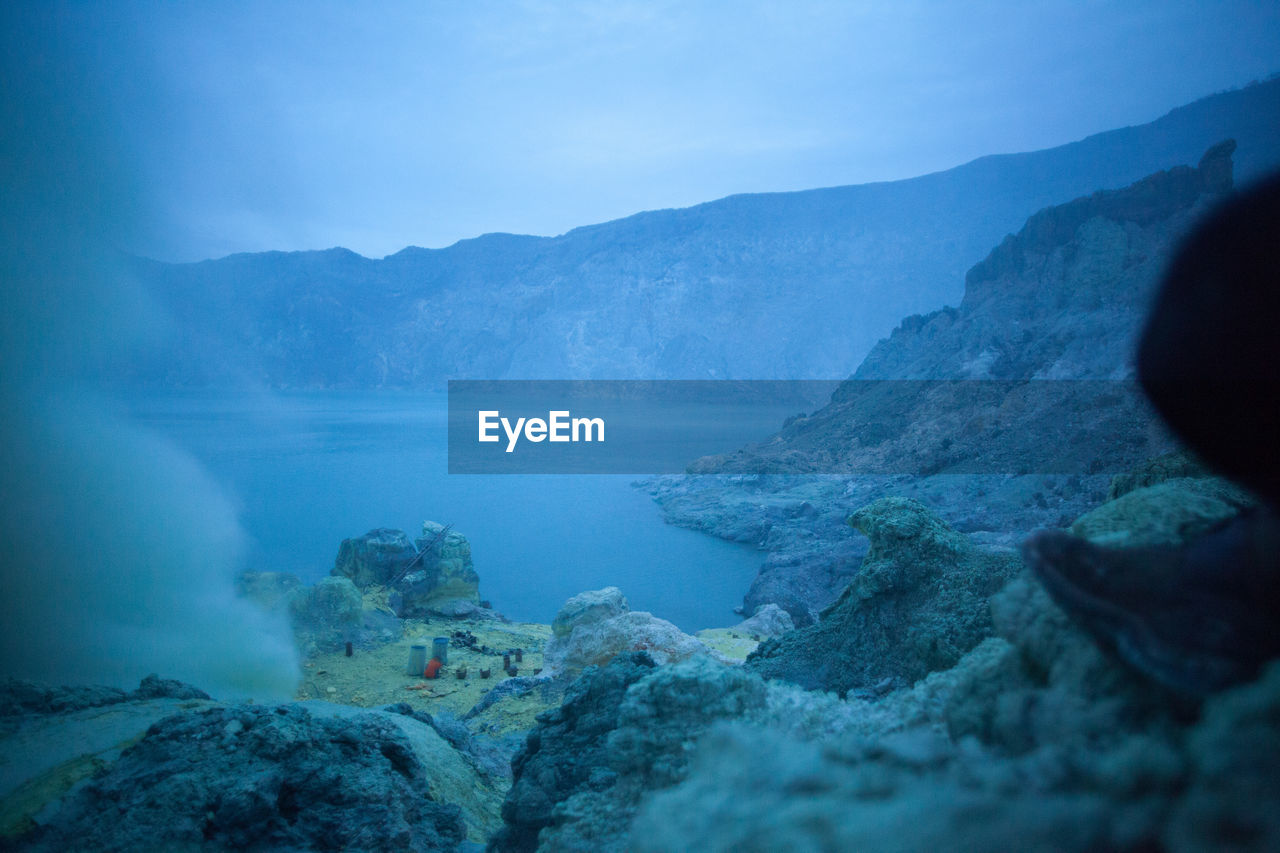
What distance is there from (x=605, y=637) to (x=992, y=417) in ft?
65.3

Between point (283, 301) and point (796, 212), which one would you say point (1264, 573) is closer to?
point (796, 212)

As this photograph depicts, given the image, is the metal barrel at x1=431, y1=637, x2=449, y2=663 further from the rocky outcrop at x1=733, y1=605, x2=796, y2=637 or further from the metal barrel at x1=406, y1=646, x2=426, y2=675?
the rocky outcrop at x1=733, y1=605, x2=796, y2=637

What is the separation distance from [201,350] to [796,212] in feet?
298

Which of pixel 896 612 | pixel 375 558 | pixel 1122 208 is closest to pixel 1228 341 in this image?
pixel 896 612

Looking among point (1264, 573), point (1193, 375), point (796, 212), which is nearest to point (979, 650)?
point (1264, 573)

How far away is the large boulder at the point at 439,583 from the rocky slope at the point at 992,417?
26.9 feet

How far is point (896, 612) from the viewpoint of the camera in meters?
4.40

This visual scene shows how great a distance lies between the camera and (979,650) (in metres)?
2.21

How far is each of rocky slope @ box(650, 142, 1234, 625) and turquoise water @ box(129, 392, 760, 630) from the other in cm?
246

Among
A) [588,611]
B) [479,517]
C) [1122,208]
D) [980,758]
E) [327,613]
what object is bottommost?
[479,517]

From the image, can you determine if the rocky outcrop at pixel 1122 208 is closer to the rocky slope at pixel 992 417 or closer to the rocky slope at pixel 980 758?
the rocky slope at pixel 992 417

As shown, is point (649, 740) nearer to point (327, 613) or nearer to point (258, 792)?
point (258, 792)

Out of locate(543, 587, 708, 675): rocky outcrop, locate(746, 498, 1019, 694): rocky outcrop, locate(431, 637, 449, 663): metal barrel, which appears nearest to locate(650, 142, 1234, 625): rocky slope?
locate(543, 587, 708, 675): rocky outcrop

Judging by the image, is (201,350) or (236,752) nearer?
(236,752)
